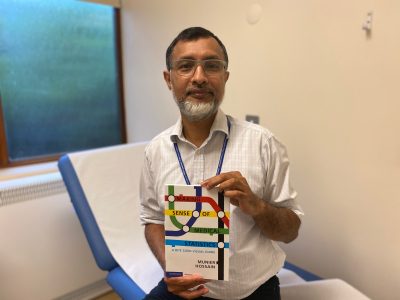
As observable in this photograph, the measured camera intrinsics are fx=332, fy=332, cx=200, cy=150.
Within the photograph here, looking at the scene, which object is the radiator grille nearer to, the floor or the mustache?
the floor

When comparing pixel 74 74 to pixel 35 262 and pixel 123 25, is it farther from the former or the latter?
pixel 35 262

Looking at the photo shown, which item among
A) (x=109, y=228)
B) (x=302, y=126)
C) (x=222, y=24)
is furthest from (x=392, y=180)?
(x=109, y=228)

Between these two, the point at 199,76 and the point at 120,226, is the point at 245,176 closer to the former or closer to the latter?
the point at 199,76

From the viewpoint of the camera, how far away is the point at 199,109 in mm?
1059

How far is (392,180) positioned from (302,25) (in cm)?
78

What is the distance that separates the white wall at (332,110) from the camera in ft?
4.37

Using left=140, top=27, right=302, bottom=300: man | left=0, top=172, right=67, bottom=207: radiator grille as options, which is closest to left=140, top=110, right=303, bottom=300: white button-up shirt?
left=140, top=27, right=302, bottom=300: man

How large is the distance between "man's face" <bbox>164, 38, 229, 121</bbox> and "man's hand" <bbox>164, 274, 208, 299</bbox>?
483 millimetres

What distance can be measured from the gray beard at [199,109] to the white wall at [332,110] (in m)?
0.67

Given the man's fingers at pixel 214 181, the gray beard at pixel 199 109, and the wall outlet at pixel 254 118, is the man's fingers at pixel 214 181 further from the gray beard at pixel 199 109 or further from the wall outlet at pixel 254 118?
the wall outlet at pixel 254 118

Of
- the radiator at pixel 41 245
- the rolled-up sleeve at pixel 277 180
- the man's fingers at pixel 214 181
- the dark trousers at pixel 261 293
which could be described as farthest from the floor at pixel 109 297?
the man's fingers at pixel 214 181

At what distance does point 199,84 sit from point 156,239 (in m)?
0.57

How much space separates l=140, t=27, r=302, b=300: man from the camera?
3.48ft

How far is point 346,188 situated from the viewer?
1486 mm
